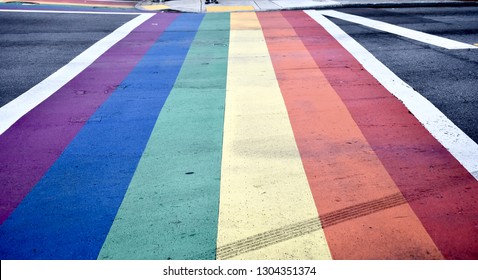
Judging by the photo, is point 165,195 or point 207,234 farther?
point 165,195

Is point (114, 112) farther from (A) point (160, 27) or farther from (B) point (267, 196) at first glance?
(A) point (160, 27)

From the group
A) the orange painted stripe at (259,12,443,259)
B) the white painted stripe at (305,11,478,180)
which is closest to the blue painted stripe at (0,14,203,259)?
the orange painted stripe at (259,12,443,259)

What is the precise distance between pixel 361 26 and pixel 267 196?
907cm

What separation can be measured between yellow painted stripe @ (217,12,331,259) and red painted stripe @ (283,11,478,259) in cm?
92

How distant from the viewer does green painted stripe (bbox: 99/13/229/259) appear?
2.85m

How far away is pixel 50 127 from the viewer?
489 cm

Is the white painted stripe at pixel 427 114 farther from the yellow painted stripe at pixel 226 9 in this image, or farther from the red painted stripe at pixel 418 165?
the yellow painted stripe at pixel 226 9

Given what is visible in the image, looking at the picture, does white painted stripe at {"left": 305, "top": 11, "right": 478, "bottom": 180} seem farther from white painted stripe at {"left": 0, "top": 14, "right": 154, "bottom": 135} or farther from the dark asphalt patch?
the dark asphalt patch

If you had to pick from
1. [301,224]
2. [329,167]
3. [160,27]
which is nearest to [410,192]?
[329,167]

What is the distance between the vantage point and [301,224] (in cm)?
306

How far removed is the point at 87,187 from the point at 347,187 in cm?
245

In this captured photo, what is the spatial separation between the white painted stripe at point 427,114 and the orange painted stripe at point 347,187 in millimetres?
904

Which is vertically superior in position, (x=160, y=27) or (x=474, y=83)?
(x=160, y=27)

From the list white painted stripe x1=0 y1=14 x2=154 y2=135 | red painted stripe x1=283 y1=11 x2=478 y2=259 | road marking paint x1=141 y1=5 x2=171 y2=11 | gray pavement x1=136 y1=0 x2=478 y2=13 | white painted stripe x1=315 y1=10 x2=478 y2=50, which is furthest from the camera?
road marking paint x1=141 y1=5 x2=171 y2=11
